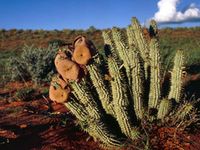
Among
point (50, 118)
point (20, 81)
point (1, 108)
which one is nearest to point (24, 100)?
point (1, 108)

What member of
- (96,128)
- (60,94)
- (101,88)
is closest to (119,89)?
(101,88)

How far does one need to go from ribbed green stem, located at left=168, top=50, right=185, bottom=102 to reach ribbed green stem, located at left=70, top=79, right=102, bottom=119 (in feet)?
4.30

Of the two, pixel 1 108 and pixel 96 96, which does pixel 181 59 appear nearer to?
pixel 96 96

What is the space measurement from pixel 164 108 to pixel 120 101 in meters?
0.74

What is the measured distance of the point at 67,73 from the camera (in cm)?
675

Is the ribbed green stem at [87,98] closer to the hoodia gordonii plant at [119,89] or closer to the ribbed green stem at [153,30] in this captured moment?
the hoodia gordonii plant at [119,89]

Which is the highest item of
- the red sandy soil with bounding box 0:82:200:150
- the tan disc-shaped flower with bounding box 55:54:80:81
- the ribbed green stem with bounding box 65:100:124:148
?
the tan disc-shaped flower with bounding box 55:54:80:81

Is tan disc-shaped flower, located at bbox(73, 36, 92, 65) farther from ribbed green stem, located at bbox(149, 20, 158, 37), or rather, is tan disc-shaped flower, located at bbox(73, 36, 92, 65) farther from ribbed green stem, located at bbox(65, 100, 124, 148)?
ribbed green stem, located at bbox(149, 20, 158, 37)

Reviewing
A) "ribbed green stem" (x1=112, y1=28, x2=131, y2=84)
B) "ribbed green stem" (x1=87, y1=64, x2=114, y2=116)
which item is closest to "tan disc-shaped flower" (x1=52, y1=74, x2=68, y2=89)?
"ribbed green stem" (x1=87, y1=64, x2=114, y2=116)

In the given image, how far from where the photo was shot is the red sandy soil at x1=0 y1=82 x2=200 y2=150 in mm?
6832

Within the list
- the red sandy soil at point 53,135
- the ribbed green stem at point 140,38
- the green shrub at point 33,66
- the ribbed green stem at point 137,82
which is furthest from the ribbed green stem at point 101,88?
the green shrub at point 33,66

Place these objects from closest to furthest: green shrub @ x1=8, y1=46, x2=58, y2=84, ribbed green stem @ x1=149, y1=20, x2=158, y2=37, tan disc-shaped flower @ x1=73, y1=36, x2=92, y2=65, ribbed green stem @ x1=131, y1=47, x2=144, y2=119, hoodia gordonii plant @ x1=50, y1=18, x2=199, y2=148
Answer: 1. tan disc-shaped flower @ x1=73, y1=36, x2=92, y2=65
2. hoodia gordonii plant @ x1=50, y1=18, x2=199, y2=148
3. ribbed green stem @ x1=131, y1=47, x2=144, y2=119
4. ribbed green stem @ x1=149, y1=20, x2=158, y2=37
5. green shrub @ x1=8, y1=46, x2=58, y2=84

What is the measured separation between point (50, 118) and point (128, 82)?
1837 mm

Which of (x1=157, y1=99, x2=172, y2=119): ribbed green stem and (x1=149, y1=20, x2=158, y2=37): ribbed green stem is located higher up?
(x1=149, y1=20, x2=158, y2=37): ribbed green stem
